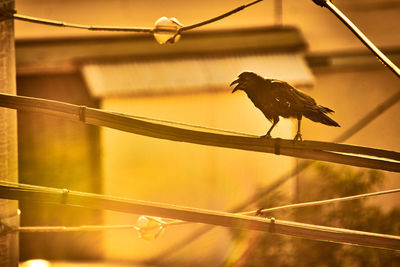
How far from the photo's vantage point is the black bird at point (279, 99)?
5570mm

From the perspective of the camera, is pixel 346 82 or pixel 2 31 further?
pixel 346 82

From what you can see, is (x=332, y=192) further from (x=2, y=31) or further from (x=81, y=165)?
(x=2, y=31)

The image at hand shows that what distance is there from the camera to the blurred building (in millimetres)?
12539

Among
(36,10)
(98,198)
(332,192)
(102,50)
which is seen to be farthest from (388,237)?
(36,10)

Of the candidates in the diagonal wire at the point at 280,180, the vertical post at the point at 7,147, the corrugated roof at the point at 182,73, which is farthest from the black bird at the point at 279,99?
the corrugated roof at the point at 182,73

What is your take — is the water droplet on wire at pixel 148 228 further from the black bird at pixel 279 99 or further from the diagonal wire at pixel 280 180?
the diagonal wire at pixel 280 180

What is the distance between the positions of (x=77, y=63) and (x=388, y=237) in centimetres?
860

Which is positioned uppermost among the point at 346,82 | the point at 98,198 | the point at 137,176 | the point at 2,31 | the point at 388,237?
the point at 346,82

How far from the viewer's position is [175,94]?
12500mm

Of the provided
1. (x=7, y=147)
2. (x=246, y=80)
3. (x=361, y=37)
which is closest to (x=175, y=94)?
(x=7, y=147)

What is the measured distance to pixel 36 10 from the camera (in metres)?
12.9

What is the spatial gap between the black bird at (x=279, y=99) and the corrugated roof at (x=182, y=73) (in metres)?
6.67

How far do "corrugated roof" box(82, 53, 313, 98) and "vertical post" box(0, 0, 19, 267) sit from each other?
5746mm

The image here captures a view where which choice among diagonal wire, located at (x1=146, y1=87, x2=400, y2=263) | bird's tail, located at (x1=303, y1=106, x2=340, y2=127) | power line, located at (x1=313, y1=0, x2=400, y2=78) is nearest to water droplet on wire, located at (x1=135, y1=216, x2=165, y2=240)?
bird's tail, located at (x1=303, y1=106, x2=340, y2=127)
